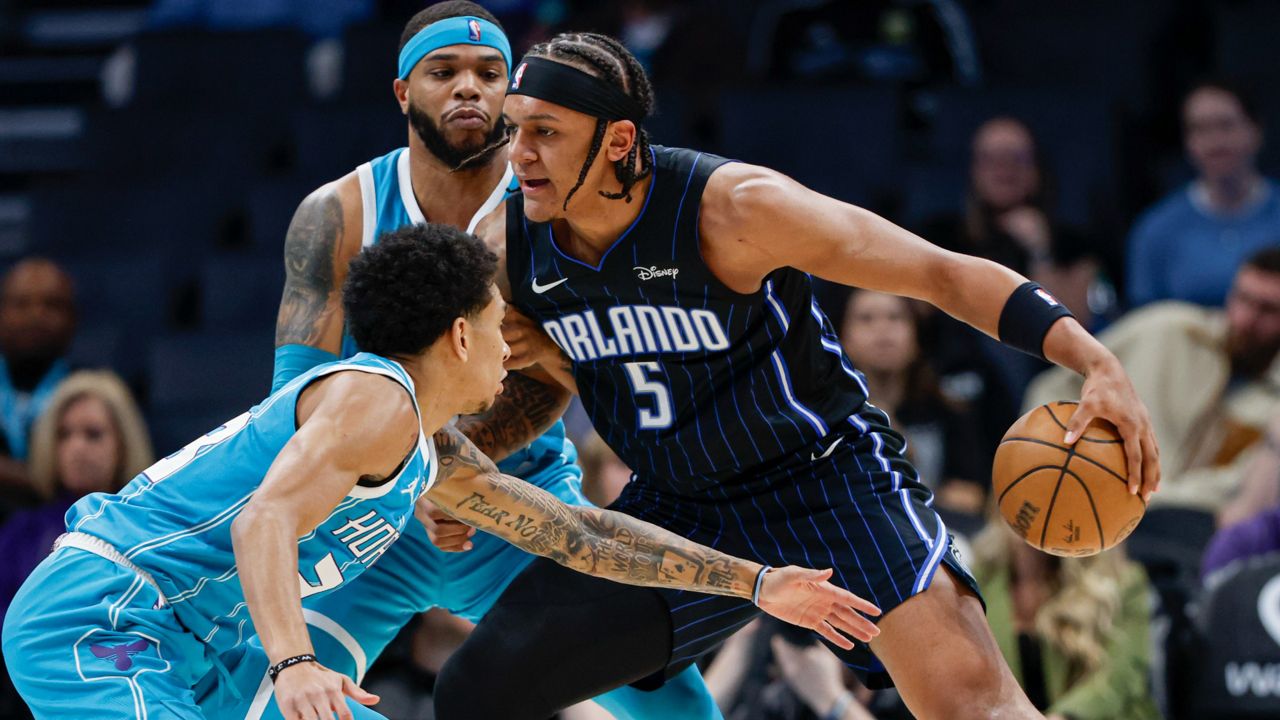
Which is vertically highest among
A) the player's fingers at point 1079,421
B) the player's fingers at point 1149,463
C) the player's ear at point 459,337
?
the player's ear at point 459,337

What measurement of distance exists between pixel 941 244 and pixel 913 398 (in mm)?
829

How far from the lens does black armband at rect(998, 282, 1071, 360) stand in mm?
3994

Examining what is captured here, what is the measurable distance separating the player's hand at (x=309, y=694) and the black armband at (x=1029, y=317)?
5.77ft

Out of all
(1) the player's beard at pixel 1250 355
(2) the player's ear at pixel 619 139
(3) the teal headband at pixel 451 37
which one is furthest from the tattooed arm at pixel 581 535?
(1) the player's beard at pixel 1250 355

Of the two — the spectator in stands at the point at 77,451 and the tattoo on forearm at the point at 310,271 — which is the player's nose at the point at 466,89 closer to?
the tattoo on forearm at the point at 310,271

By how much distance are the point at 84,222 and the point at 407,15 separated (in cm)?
237

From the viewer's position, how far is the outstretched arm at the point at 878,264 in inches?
155

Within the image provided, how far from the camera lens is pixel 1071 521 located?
4.09 metres

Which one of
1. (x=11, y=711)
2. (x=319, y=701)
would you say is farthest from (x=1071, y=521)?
(x=11, y=711)

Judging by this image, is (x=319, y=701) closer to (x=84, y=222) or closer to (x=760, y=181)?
(x=760, y=181)

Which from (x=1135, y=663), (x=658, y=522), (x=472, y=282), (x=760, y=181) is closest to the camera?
(x=472, y=282)

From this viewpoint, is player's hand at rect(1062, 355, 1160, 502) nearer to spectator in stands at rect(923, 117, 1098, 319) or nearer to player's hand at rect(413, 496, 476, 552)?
player's hand at rect(413, 496, 476, 552)

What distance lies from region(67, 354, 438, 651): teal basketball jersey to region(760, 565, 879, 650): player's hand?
91 cm

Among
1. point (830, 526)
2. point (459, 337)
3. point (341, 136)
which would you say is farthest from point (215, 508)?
point (341, 136)
